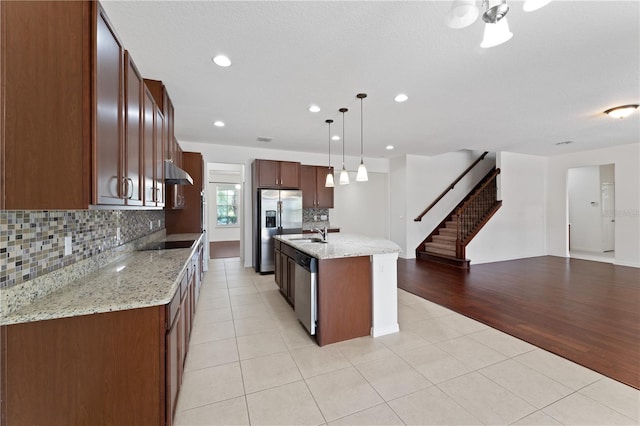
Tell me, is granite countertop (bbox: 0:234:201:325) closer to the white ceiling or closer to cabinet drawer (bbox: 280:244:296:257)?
cabinet drawer (bbox: 280:244:296:257)

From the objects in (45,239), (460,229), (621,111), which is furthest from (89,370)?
(460,229)

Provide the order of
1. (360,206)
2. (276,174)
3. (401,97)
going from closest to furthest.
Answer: (401,97) → (276,174) → (360,206)

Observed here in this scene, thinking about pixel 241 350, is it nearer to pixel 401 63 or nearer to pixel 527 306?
pixel 401 63

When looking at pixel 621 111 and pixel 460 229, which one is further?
pixel 460 229

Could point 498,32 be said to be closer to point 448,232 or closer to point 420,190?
point 420,190

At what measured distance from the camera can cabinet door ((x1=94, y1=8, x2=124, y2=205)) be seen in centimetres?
123

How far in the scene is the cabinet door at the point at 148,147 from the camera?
193 centimetres

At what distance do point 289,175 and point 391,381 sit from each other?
4.33m

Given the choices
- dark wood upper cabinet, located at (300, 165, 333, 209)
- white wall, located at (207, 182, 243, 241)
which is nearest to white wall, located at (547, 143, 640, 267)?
dark wood upper cabinet, located at (300, 165, 333, 209)

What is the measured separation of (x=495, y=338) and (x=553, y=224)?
20.9 feet

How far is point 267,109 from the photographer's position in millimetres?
3650

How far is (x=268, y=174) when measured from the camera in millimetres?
5477

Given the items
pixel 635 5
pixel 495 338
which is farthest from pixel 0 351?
pixel 635 5

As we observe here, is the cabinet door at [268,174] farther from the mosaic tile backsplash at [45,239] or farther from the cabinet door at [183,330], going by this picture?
the cabinet door at [183,330]
